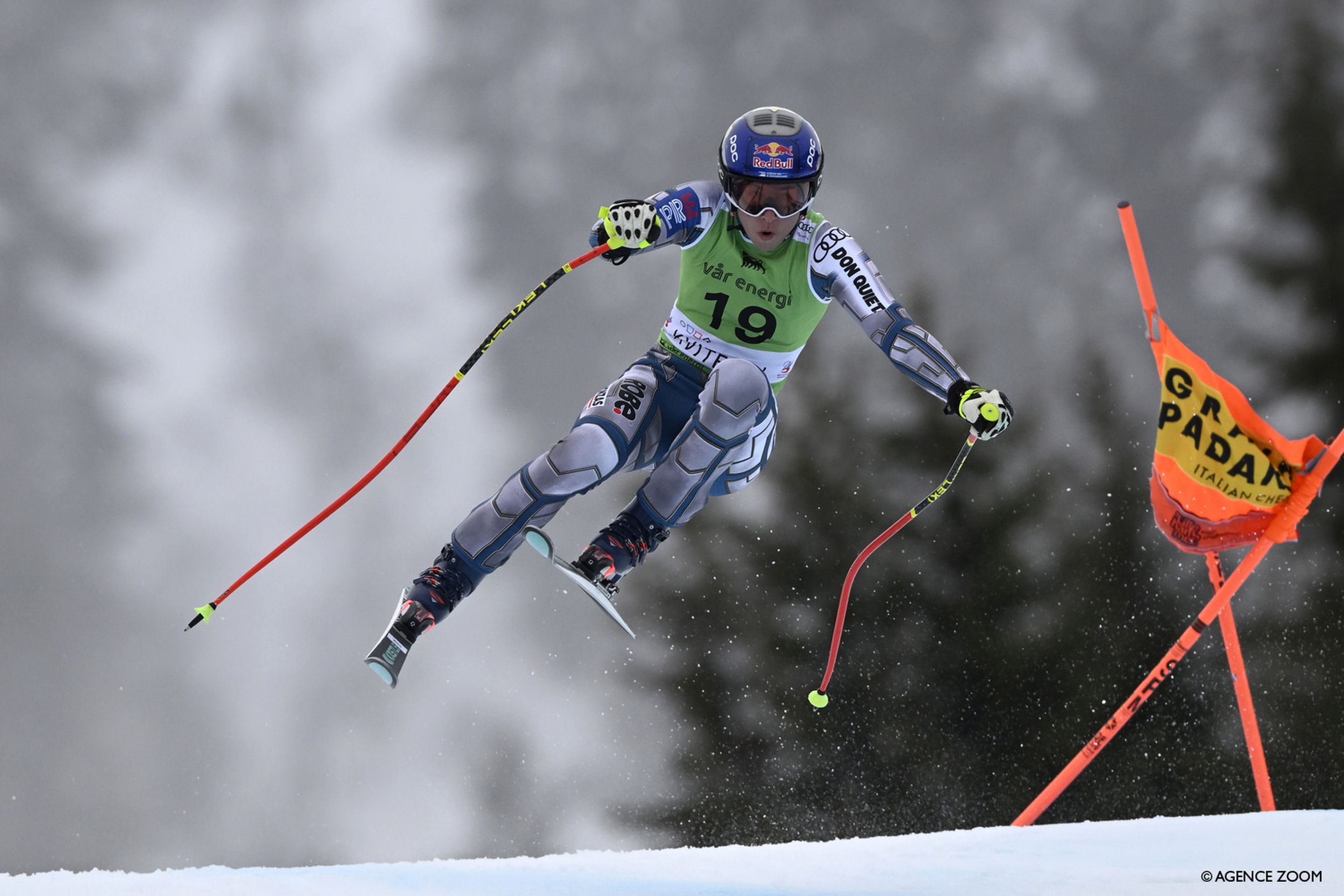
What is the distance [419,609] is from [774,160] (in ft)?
9.14

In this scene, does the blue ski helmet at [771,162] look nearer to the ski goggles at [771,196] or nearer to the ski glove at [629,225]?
the ski goggles at [771,196]

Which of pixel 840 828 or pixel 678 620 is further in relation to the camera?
pixel 678 620

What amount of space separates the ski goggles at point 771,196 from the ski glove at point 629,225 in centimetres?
42

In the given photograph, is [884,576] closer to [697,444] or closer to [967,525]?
[967,525]

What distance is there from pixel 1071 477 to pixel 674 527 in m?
11.9

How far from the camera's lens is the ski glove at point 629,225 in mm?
5703

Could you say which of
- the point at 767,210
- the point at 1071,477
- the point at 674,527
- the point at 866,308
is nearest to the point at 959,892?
the point at 674,527

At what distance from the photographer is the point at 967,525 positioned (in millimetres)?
16172

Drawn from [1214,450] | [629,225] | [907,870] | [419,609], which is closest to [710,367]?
[629,225]

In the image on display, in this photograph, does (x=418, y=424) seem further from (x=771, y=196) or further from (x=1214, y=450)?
(x=1214, y=450)

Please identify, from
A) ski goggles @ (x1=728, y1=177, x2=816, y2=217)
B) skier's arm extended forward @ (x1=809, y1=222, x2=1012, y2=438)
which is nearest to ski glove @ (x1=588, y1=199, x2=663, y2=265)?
ski goggles @ (x1=728, y1=177, x2=816, y2=217)

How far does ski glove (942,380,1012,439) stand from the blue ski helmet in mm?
1236
